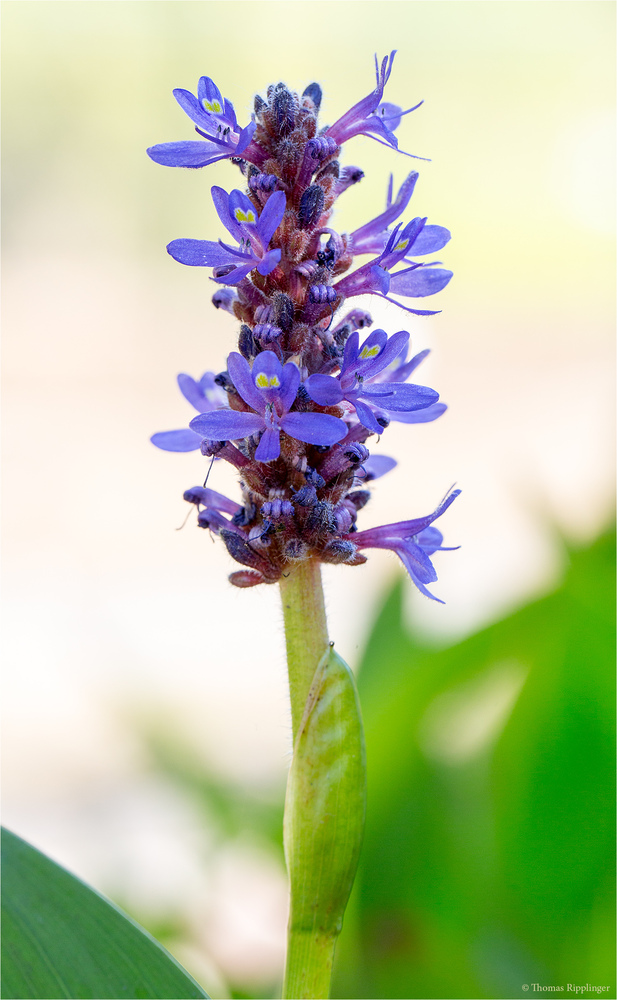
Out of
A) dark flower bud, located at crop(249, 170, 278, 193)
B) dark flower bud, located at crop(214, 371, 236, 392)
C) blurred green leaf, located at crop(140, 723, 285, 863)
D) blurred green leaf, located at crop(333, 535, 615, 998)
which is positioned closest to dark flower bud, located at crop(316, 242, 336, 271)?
dark flower bud, located at crop(249, 170, 278, 193)

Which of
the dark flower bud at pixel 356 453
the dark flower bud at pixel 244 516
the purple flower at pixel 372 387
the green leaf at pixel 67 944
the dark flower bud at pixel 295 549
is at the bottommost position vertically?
the green leaf at pixel 67 944

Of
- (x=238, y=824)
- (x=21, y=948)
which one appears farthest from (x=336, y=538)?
(x=238, y=824)

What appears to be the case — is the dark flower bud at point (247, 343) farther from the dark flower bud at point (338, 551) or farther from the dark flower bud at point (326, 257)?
the dark flower bud at point (338, 551)

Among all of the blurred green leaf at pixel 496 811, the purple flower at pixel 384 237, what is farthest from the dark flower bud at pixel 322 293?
the blurred green leaf at pixel 496 811

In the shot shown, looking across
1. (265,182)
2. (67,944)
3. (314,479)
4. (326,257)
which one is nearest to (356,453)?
(314,479)

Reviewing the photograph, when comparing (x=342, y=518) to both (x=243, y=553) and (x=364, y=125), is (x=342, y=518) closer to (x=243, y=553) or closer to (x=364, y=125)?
(x=243, y=553)

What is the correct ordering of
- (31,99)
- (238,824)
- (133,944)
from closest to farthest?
(133,944)
(238,824)
(31,99)

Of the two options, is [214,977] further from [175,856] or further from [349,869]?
[175,856]

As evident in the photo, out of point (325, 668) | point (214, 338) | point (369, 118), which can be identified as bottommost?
point (325, 668)
